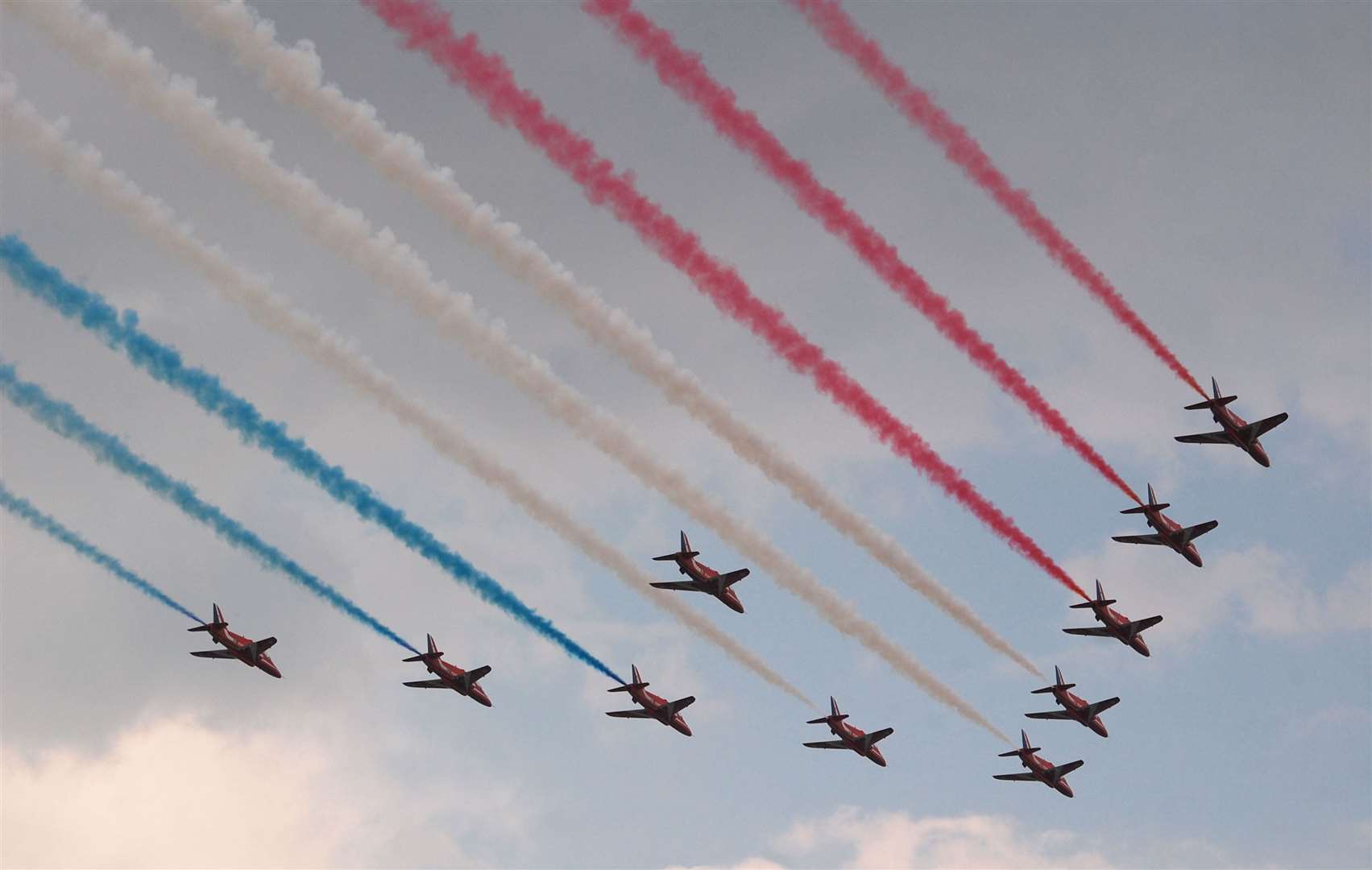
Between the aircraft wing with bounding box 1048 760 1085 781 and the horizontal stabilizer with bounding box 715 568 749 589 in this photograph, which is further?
the aircraft wing with bounding box 1048 760 1085 781

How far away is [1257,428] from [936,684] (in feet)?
50.0

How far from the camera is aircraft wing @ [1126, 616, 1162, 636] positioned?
63.2 m

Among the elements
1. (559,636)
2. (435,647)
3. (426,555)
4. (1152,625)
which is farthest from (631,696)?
(1152,625)

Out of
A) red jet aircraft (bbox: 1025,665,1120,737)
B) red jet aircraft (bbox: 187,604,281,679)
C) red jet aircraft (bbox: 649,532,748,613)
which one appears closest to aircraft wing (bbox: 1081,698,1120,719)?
red jet aircraft (bbox: 1025,665,1120,737)

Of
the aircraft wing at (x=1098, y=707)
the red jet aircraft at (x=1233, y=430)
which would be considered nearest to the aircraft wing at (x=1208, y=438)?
the red jet aircraft at (x=1233, y=430)

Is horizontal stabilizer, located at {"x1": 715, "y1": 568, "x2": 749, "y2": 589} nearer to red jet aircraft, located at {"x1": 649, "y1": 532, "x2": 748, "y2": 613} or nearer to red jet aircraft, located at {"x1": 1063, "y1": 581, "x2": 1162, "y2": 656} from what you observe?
red jet aircraft, located at {"x1": 649, "y1": 532, "x2": 748, "y2": 613}

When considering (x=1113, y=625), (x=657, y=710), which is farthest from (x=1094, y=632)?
(x=657, y=710)

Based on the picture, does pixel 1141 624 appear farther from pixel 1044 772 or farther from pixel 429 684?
pixel 429 684

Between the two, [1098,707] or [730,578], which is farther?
[1098,707]

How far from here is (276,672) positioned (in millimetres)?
57188

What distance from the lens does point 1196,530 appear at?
60.7m

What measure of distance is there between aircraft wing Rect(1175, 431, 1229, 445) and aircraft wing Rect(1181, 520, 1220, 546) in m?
5.34

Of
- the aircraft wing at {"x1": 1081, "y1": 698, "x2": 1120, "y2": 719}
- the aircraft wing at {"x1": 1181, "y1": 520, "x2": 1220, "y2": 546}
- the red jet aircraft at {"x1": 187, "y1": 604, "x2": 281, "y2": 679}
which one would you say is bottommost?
the red jet aircraft at {"x1": 187, "y1": 604, "x2": 281, "y2": 679}

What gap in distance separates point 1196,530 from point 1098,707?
1105cm
